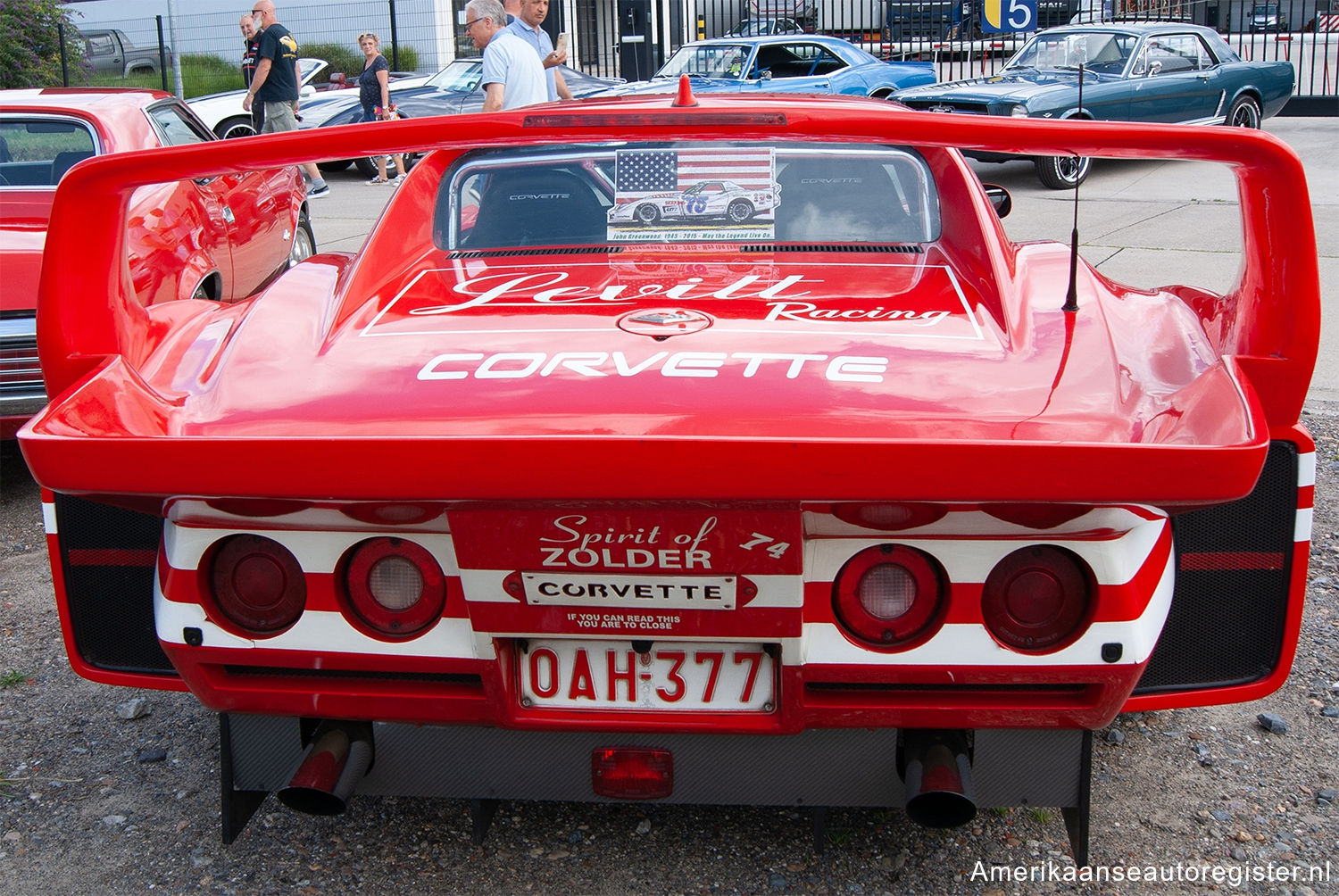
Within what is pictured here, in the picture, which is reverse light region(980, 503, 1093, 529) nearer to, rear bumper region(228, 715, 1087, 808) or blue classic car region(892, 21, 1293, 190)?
rear bumper region(228, 715, 1087, 808)

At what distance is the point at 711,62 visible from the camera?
46.5 ft

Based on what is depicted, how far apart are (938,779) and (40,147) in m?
5.29

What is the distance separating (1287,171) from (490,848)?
6.42 feet

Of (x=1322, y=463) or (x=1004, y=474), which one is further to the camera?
(x=1322, y=463)

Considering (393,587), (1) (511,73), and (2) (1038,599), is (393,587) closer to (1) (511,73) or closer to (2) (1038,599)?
(2) (1038,599)

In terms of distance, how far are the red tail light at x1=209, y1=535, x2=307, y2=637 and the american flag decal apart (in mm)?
1512

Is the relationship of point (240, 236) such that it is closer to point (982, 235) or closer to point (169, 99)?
point (169, 99)

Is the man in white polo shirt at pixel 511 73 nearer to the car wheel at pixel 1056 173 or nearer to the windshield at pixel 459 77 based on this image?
the car wheel at pixel 1056 173

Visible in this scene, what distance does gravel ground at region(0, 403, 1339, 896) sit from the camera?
2410 millimetres

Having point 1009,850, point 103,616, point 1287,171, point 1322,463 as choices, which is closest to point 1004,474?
point 1287,171

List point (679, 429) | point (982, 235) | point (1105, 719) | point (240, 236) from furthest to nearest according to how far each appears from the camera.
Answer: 1. point (240, 236)
2. point (982, 235)
3. point (1105, 719)
4. point (679, 429)

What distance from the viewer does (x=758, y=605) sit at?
1917mm

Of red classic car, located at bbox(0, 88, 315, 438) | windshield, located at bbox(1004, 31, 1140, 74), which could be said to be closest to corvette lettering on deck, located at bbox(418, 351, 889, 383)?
red classic car, located at bbox(0, 88, 315, 438)

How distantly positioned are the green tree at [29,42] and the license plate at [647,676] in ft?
48.4
